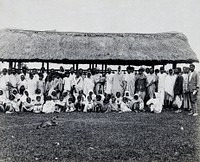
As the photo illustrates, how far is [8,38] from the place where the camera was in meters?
13.4

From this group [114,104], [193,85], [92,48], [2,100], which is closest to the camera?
[193,85]

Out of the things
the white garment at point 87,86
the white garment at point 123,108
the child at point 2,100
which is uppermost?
the white garment at point 87,86

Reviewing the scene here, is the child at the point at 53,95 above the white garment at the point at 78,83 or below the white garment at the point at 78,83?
below

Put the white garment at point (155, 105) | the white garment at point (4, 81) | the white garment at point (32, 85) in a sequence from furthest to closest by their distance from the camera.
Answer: the white garment at point (32, 85) → the white garment at point (4, 81) → the white garment at point (155, 105)

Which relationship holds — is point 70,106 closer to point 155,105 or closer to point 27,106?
point 27,106

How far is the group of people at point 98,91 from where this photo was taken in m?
10.9

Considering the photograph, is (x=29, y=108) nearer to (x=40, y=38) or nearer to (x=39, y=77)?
(x=39, y=77)

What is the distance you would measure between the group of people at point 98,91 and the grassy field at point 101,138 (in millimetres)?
1167

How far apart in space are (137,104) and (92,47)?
10.6 ft

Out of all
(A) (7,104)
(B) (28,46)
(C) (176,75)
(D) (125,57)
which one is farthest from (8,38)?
(C) (176,75)

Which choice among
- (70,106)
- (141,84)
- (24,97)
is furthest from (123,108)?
(24,97)

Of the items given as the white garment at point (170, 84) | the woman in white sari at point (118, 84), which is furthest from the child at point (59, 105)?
the white garment at point (170, 84)

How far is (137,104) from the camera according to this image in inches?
447

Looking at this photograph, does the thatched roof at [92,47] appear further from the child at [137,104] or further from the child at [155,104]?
the child at [155,104]
